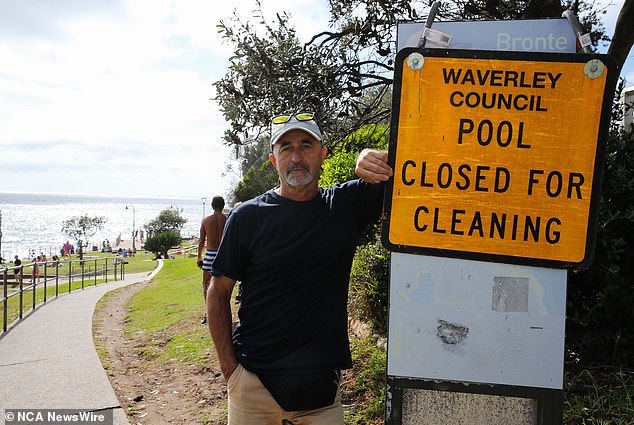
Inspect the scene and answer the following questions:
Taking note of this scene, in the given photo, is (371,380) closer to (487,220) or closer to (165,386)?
(165,386)

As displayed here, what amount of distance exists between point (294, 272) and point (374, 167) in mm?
662

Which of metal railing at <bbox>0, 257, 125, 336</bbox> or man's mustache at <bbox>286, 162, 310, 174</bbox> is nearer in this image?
man's mustache at <bbox>286, 162, 310, 174</bbox>

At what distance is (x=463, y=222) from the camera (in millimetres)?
2416

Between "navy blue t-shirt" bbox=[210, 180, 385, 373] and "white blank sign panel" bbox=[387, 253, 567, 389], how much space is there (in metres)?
0.37

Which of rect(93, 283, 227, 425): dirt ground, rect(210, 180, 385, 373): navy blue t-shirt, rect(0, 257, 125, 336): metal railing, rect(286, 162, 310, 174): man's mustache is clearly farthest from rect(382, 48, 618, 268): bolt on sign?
rect(0, 257, 125, 336): metal railing

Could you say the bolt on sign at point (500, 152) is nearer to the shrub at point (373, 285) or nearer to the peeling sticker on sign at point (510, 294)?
the peeling sticker on sign at point (510, 294)

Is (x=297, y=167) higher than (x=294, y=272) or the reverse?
higher

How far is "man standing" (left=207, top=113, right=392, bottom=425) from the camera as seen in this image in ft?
8.62

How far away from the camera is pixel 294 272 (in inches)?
105

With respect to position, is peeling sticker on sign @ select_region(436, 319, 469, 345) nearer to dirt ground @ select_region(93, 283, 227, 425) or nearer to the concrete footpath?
dirt ground @ select_region(93, 283, 227, 425)

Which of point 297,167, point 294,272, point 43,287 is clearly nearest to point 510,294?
point 294,272

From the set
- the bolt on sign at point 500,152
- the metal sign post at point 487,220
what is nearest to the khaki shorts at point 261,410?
the metal sign post at point 487,220

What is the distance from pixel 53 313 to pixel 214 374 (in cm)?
540

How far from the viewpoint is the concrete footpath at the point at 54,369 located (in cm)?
497
